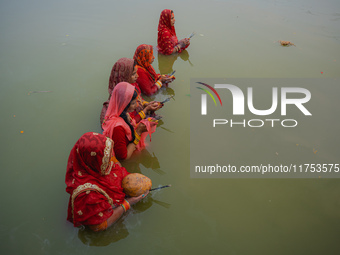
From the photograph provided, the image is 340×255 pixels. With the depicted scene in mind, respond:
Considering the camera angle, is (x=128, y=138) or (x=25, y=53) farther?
(x=25, y=53)

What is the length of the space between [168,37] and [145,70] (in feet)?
4.13

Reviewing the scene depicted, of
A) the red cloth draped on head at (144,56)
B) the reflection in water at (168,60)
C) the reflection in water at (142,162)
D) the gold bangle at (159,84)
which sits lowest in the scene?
the reflection in water at (142,162)

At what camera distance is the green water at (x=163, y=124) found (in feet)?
8.59

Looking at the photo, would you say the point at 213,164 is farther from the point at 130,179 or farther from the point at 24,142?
the point at 24,142

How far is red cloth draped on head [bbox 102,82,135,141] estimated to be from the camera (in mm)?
2883

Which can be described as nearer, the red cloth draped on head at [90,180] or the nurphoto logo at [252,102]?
the red cloth draped on head at [90,180]

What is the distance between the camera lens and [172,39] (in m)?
5.10

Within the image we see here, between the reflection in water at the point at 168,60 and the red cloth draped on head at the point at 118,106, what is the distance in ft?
6.92

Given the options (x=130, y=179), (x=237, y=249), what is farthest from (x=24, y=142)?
(x=237, y=249)

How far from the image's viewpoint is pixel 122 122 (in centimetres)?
296

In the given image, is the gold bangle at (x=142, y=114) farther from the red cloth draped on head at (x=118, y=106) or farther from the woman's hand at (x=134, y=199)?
the woman's hand at (x=134, y=199)

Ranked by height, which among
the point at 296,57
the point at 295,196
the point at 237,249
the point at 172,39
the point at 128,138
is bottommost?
A: the point at 237,249

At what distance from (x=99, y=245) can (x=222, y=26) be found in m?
5.11

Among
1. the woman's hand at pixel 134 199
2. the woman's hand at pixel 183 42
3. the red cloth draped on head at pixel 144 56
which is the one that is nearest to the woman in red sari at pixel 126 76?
the red cloth draped on head at pixel 144 56
